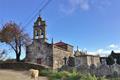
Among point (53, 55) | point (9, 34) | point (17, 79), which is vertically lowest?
point (17, 79)

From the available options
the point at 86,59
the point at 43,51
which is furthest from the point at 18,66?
the point at 86,59

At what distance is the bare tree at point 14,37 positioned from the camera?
179ft

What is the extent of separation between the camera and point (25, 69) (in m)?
44.1

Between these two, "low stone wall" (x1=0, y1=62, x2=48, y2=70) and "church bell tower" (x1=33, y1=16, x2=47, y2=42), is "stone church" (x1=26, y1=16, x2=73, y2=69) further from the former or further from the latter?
"low stone wall" (x1=0, y1=62, x2=48, y2=70)

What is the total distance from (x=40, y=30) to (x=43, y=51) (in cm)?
370

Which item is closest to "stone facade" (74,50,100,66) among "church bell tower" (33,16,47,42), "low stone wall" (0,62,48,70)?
"church bell tower" (33,16,47,42)

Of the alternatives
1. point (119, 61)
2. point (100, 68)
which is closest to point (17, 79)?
point (100, 68)

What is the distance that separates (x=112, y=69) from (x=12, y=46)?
1881 cm

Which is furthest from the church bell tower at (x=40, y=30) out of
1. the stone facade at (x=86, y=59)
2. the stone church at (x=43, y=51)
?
the stone facade at (x=86, y=59)

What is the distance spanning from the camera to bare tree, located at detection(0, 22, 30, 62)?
54.4 meters

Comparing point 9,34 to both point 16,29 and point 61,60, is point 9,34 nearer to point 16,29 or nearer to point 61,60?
point 16,29

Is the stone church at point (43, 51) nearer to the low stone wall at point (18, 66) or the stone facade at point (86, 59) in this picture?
the stone facade at point (86, 59)

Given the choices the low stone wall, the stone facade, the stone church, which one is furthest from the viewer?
the stone facade

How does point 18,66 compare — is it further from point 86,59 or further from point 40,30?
point 86,59
